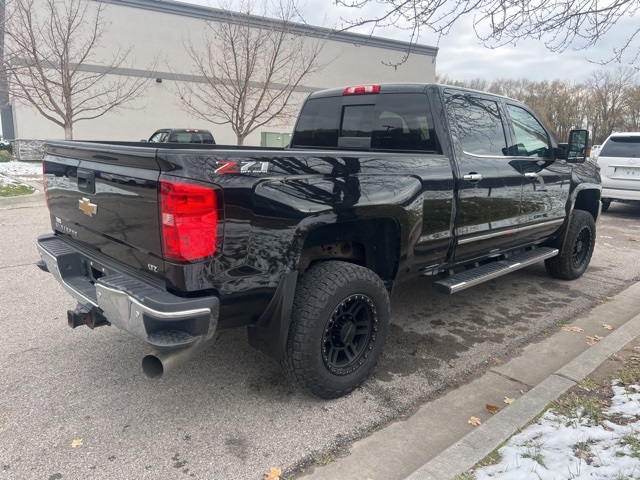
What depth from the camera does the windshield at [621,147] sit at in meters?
10.3

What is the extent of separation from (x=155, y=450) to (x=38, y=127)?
20.1 meters

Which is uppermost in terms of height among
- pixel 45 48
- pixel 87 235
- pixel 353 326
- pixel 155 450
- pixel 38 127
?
pixel 45 48

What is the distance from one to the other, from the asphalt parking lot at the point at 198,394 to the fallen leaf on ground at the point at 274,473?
0.12 feet

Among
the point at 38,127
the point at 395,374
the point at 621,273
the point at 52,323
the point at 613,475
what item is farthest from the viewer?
the point at 38,127

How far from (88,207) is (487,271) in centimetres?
323

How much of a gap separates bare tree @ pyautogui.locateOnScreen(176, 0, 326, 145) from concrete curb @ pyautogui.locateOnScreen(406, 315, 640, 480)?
1146 cm

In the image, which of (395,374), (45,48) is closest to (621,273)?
(395,374)

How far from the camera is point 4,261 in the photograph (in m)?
5.80

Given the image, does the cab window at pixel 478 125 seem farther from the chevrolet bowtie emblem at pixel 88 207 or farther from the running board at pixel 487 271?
the chevrolet bowtie emblem at pixel 88 207

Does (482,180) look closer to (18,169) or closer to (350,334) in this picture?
(350,334)

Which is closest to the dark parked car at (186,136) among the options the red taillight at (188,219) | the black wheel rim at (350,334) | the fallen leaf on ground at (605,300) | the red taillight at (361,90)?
the red taillight at (361,90)

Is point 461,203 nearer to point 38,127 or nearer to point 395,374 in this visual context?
point 395,374

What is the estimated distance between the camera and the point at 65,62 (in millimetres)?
13672

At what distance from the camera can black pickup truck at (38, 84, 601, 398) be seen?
2.33 metres
